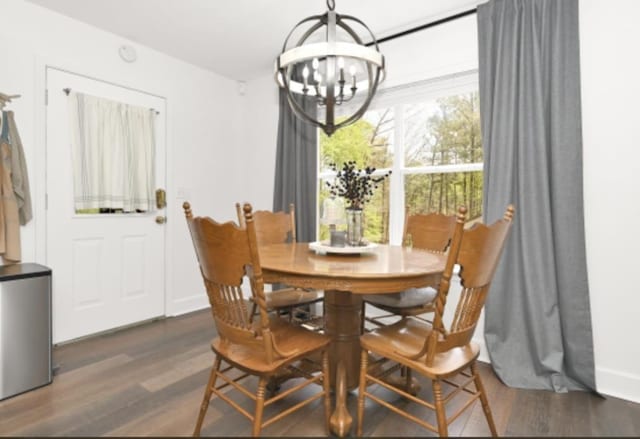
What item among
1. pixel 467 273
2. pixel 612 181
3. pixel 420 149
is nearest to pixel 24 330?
pixel 467 273

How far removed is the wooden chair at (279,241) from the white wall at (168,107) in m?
1.14

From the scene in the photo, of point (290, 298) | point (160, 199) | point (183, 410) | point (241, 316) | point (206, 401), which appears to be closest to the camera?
point (241, 316)

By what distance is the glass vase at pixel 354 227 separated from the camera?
6.97 ft

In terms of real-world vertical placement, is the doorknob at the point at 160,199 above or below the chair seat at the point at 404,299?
above

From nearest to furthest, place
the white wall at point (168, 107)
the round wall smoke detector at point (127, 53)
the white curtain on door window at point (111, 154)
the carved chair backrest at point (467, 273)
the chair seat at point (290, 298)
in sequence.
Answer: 1. the carved chair backrest at point (467, 273)
2. the chair seat at point (290, 298)
3. the white wall at point (168, 107)
4. the white curtain on door window at point (111, 154)
5. the round wall smoke detector at point (127, 53)

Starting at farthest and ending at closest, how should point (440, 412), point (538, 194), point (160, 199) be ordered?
point (160, 199), point (538, 194), point (440, 412)

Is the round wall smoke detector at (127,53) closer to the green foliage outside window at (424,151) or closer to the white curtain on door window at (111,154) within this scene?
the white curtain on door window at (111,154)

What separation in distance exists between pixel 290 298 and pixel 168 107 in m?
2.28

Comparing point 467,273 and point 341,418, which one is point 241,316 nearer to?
point 341,418

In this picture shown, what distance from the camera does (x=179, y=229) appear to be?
3.58 metres

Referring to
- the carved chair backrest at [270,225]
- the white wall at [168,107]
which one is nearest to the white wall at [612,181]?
the carved chair backrest at [270,225]

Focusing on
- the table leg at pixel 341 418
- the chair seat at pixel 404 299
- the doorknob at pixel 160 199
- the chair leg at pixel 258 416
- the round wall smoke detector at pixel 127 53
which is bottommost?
the table leg at pixel 341 418

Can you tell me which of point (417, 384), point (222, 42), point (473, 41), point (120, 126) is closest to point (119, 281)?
point (120, 126)

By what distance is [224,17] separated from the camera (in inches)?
110
